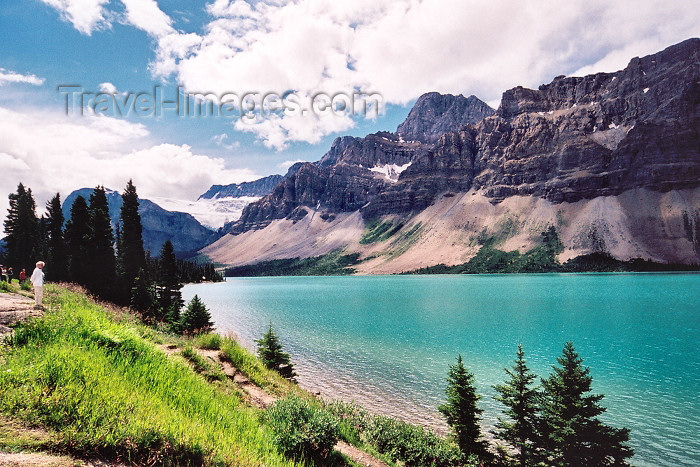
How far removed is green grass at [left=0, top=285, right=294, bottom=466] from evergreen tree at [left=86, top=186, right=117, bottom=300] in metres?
46.0

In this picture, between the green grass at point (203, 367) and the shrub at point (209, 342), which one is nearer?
the green grass at point (203, 367)

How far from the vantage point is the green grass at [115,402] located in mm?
5969

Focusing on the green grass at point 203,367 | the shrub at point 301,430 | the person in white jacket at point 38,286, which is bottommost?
the shrub at point 301,430

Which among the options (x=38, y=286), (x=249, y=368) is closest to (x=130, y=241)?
(x=38, y=286)

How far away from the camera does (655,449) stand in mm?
20984

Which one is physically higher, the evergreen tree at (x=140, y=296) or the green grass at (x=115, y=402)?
the green grass at (x=115, y=402)

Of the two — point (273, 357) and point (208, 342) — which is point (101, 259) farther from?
point (208, 342)

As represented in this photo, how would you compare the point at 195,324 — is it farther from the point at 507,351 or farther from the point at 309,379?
the point at 507,351

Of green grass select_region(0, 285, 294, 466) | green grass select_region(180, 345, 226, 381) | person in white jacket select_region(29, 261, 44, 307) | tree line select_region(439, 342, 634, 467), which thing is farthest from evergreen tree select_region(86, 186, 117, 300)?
tree line select_region(439, 342, 634, 467)

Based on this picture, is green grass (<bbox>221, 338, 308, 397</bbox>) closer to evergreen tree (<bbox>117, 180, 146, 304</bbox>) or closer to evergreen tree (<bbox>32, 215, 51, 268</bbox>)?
evergreen tree (<bbox>117, 180, 146, 304</bbox>)

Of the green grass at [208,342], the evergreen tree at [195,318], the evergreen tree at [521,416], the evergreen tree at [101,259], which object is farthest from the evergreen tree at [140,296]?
the evergreen tree at [521,416]

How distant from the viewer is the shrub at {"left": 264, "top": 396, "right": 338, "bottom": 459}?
9.94m

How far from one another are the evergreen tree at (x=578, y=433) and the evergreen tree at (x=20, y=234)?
8088 cm

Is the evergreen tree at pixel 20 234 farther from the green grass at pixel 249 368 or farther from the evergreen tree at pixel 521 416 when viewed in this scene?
the evergreen tree at pixel 521 416
